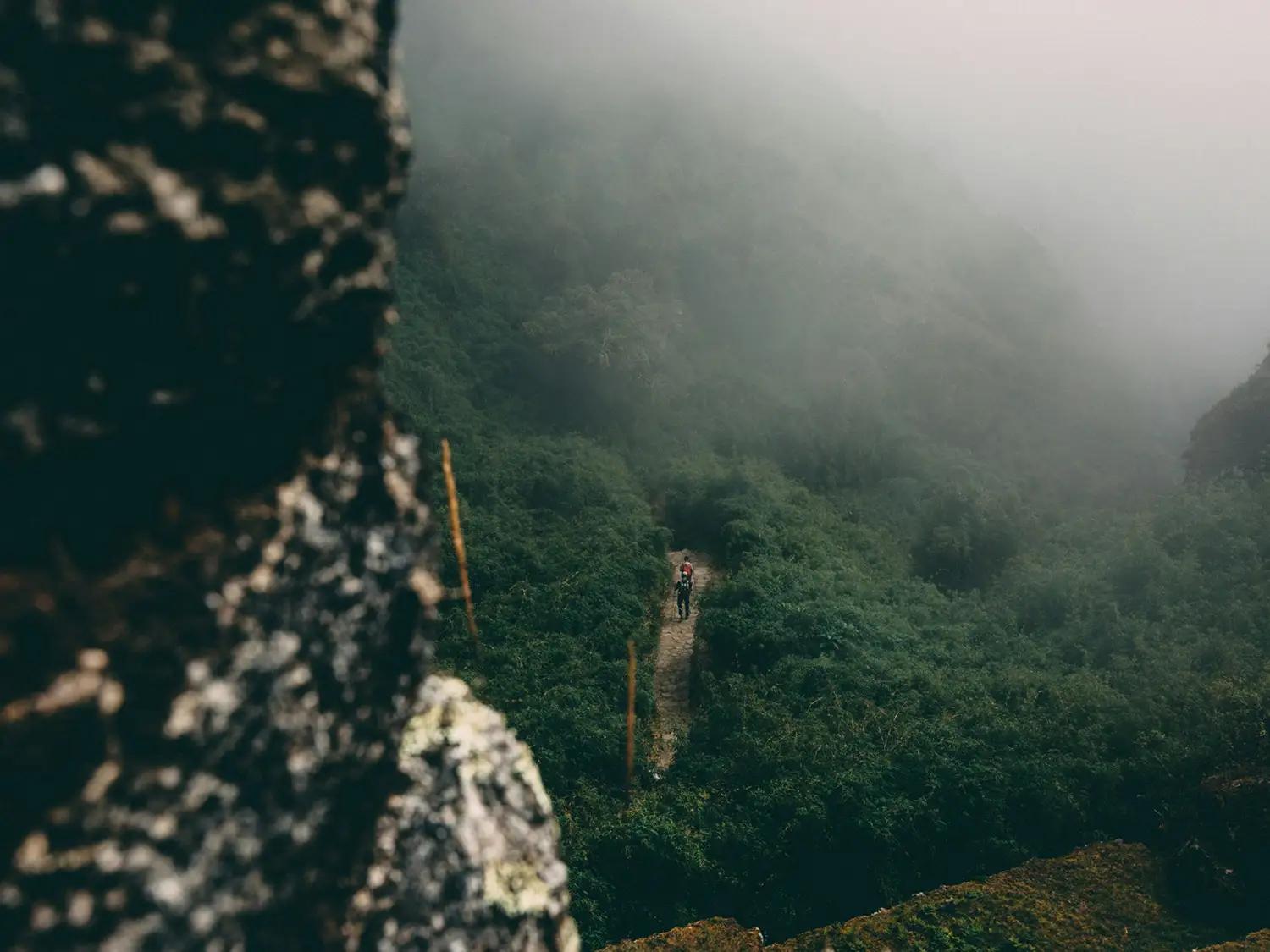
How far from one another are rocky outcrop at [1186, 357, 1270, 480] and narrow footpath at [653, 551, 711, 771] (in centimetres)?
1856

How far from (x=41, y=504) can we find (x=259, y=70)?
1.26 meters

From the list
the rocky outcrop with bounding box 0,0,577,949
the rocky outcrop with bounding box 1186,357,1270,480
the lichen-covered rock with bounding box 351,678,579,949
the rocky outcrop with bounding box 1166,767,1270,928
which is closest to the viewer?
the rocky outcrop with bounding box 0,0,577,949

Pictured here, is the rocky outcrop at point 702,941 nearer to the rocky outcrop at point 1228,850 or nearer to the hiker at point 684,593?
the rocky outcrop at point 1228,850

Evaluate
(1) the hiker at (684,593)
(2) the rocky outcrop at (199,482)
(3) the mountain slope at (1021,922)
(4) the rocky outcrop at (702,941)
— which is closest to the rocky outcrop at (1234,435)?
(1) the hiker at (684,593)

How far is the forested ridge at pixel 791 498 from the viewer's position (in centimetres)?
1180

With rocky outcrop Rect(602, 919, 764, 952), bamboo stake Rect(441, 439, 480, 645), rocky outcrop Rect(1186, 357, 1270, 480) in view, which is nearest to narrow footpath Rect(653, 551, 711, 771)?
rocky outcrop Rect(602, 919, 764, 952)

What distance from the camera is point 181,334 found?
2.10m

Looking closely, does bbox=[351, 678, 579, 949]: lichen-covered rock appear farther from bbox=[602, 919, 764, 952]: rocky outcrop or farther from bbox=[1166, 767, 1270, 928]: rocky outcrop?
bbox=[1166, 767, 1270, 928]: rocky outcrop

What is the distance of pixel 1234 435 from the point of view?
27141 mm

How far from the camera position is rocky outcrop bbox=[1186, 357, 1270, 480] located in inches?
1032

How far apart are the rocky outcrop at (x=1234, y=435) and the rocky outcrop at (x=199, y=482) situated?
2953 centimetres

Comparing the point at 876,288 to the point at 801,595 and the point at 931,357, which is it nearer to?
the point at 931,357

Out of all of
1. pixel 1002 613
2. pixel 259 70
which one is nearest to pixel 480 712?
pixel 259 70

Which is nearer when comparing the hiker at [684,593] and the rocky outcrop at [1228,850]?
the rocky outcrop at [1228,850]
